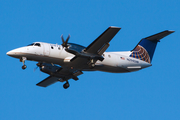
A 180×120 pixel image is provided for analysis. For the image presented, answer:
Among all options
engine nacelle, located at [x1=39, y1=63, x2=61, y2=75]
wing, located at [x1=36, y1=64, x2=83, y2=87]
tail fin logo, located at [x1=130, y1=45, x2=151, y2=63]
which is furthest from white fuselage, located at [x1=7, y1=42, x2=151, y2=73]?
engine nacelle, located at [x1=39, y1=63, x2=61, y2=75]

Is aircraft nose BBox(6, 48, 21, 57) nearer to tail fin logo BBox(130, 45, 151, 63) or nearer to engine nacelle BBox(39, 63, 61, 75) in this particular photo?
engine nacelle BBox(39, 63, 61, 75)

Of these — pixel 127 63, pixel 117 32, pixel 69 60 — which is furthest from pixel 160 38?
pixel 69 60

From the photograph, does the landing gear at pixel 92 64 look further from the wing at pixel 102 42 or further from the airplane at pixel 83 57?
the wing at pixel 102 42

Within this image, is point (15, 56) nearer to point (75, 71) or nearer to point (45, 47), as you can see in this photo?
point (45, 47)

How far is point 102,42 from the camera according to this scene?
70.0 feet

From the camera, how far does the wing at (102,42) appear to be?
20.5 meters

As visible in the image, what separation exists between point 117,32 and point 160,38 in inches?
275

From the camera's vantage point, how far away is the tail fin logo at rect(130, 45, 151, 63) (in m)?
25.9

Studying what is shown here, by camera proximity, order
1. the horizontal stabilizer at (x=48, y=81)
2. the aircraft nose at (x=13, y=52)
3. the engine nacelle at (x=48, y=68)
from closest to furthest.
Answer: the aircraft nose at (x=13, y=52), the engine nacelle at (x=48, y=68), the horizontal stabilizer at (x=48, y=81)

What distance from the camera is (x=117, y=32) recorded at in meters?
20.8

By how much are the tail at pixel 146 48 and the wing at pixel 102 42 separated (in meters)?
4.80

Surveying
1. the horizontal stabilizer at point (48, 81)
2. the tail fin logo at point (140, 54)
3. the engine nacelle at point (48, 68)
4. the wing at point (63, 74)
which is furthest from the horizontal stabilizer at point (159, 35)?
the horizontal stabilizer at point (48, 81)

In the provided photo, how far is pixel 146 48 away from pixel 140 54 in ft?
3.27

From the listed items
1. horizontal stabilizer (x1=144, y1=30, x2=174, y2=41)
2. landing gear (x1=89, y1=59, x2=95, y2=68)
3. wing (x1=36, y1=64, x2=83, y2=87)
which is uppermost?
horizontal stabilizer (x1=144, y1=30, x2=174, y2=41)
